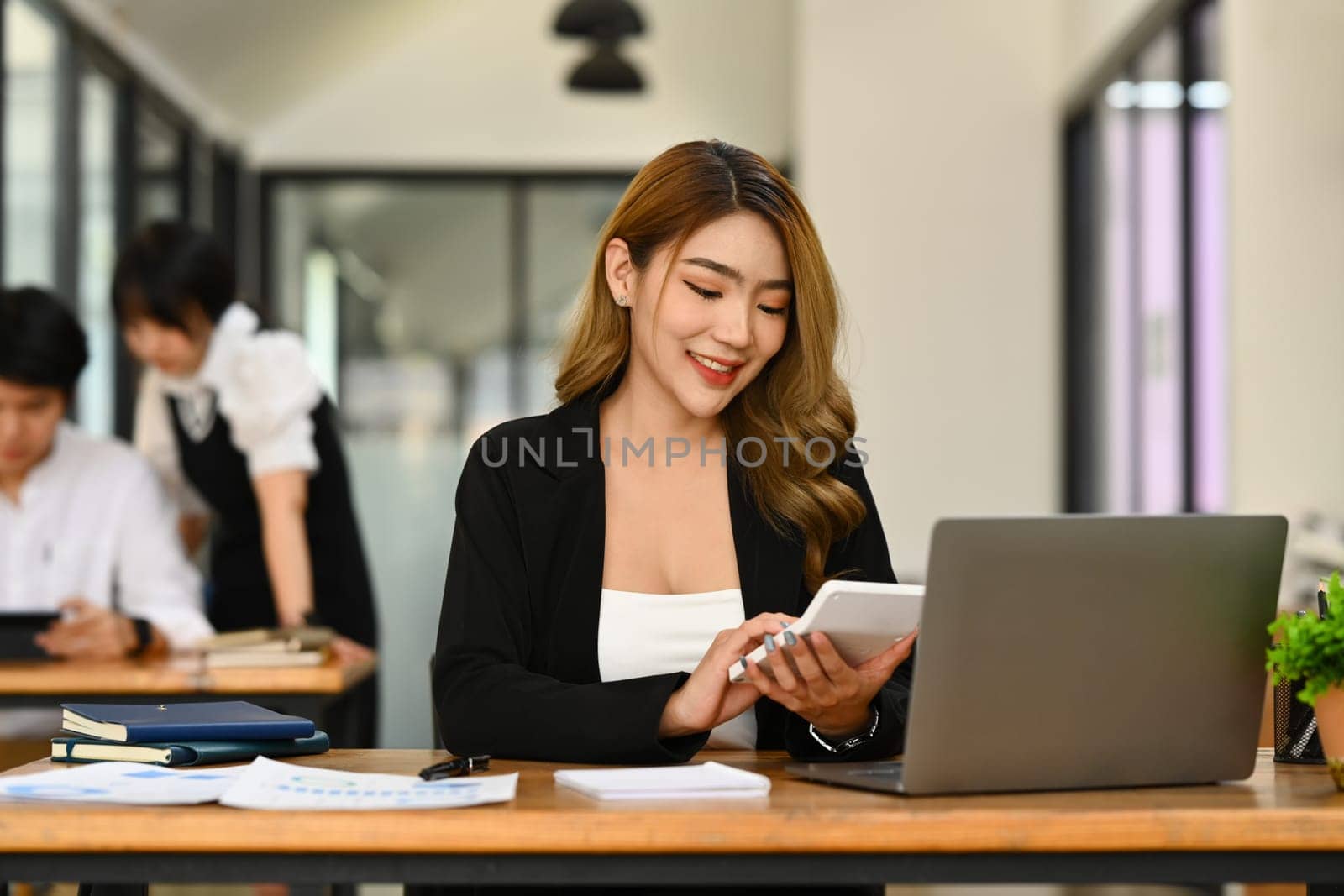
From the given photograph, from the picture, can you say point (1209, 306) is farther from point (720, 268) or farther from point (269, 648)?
point (720, 268)

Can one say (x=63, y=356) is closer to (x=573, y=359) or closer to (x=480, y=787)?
(x=573, y=359)

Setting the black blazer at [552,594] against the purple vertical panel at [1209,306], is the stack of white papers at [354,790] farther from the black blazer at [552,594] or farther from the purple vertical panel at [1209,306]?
the purple vertical panel at [1209,306]

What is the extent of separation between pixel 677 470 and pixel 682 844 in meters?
0.78

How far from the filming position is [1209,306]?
435 cm

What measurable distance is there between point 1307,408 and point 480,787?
2735mm

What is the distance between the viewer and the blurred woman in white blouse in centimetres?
324

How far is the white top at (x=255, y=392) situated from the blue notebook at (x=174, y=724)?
1701mm

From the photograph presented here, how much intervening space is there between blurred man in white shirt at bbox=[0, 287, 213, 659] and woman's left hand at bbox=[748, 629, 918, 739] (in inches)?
78.5

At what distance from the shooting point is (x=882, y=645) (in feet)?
4.83

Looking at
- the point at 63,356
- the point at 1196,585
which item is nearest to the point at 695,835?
the point at 1196,585

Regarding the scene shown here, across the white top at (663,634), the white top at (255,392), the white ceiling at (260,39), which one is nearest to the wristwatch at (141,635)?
the white top at (255,392)

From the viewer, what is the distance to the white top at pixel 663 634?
70.6 inches

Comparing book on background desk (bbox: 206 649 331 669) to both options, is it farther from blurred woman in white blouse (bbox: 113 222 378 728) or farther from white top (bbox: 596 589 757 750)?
white top (bbox: 596 589 757 750)

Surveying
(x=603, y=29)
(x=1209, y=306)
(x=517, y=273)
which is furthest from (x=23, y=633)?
(x=517, y=273)
